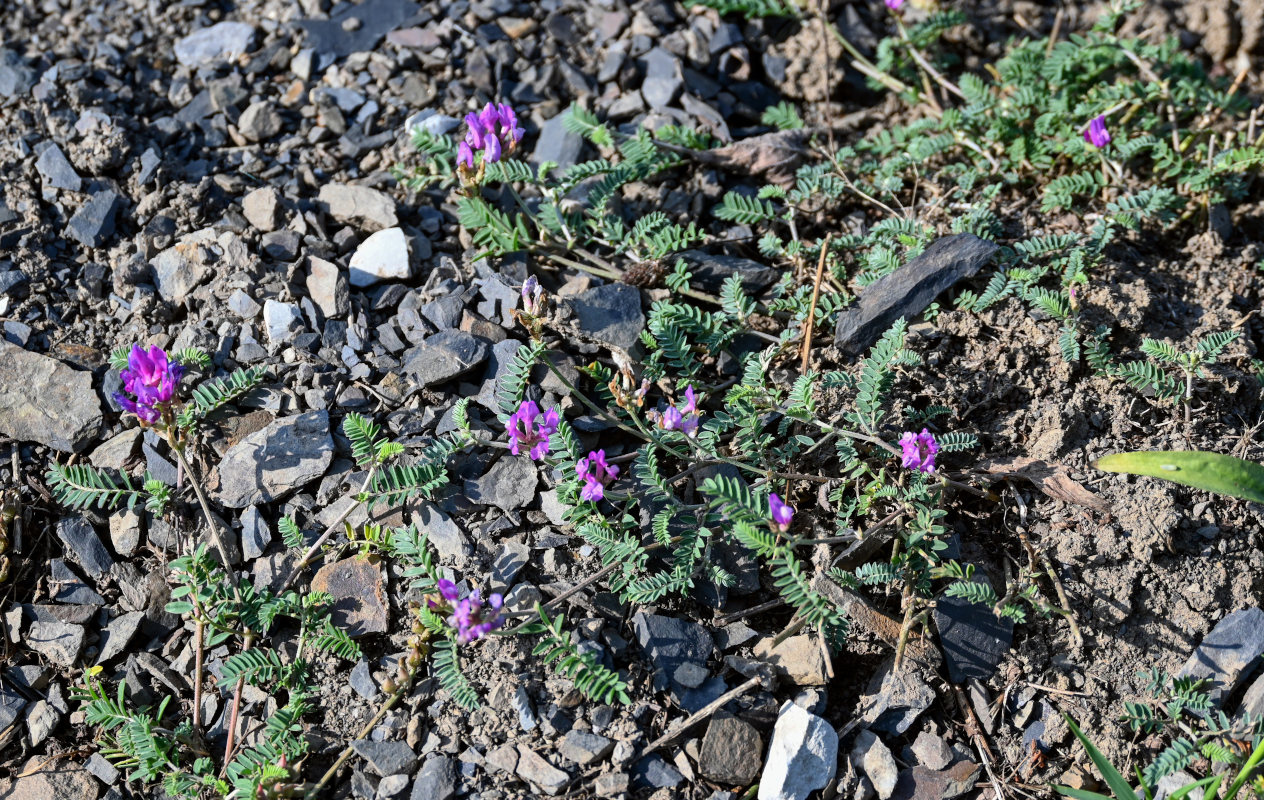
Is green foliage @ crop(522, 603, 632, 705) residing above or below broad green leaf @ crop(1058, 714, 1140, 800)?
above

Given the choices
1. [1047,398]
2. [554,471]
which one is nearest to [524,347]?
[554,471]

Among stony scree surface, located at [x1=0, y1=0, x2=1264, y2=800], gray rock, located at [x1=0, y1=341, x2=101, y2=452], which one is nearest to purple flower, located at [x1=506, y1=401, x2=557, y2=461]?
stony scree surface, located at [x1=0, y1=0, x2=1264, y2=800]

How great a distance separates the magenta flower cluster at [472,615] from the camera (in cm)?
248

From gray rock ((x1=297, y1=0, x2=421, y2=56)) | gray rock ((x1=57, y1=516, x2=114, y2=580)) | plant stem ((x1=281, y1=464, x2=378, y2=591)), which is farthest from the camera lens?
gray rock ((x1=297, y1=0, x2=421, y2=56))

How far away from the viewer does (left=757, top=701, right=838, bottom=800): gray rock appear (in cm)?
257

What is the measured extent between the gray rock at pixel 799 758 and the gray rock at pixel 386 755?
0.91 meters

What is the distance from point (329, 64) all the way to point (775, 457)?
8.15 feet

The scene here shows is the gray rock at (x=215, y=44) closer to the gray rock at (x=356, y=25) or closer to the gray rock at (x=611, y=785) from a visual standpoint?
the gray rock at (x=356, y=25)

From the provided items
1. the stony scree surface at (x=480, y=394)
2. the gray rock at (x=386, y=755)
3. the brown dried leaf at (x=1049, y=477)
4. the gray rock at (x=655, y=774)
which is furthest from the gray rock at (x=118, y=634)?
the brown dried leaf at (x=1049, y=477)

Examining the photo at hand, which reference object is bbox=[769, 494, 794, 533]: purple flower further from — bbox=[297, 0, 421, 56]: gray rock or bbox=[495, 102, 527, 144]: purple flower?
bbox=[297, 0, 421, 56]: gray rock

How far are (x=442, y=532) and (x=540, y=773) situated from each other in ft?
2.43

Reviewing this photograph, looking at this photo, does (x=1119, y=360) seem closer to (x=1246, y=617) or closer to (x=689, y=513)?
(x=1246, y=617)

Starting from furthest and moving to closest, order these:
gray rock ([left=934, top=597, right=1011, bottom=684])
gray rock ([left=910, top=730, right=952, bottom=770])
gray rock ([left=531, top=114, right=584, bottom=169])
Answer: gray rock ([left=531, top=114, right=584, bottom=169]) < gray rock ([left=934, top=597, right=1011, bottom=684]) < gray rock ([left=910, top=730, right=952, bottom=770])

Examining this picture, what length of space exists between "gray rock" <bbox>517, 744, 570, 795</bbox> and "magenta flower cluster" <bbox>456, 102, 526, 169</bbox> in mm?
1777
